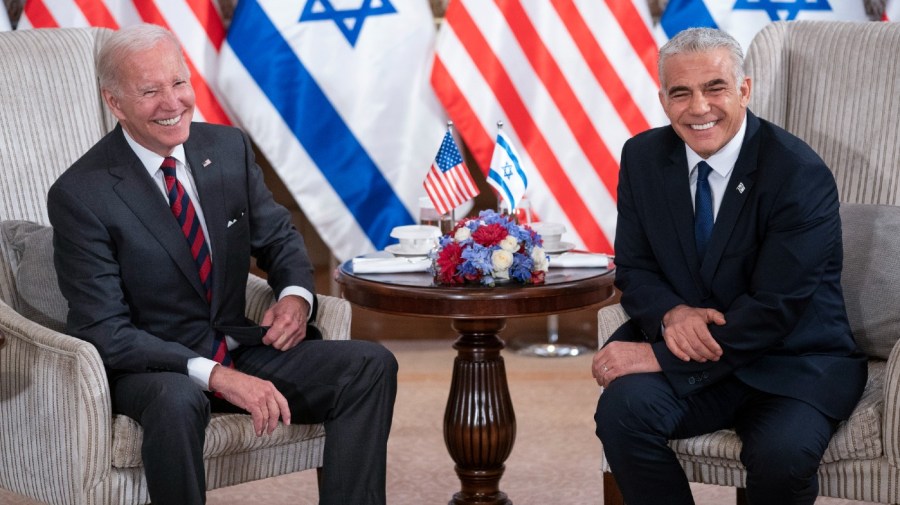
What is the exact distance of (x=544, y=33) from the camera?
465cm

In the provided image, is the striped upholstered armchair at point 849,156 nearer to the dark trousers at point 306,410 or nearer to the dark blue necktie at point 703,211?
the dark blue necktie at point 703,211

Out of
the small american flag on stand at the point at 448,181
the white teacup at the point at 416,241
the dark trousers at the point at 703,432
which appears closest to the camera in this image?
the dark trousers at the point at 703,432

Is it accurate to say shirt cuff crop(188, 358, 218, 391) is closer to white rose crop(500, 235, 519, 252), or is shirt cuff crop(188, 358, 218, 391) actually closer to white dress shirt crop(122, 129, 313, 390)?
white dress shirt crop(122, 129, 313, 390)

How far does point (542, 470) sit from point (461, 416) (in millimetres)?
712

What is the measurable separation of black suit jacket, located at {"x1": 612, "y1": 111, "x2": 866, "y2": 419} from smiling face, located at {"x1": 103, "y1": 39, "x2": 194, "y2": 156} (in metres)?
1.08

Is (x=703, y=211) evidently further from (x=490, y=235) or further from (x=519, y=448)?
(x=519, y=448)

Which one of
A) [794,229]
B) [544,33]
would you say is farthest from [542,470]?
[544,33]

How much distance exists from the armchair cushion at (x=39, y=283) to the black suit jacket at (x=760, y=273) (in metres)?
1.37

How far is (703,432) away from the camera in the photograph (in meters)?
2.69

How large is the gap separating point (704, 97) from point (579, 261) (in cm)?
69

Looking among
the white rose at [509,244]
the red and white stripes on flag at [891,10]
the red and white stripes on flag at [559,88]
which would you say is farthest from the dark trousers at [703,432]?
the red and white stripes on flag at [891,10]

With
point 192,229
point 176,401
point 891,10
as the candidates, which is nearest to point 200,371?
point 176,401

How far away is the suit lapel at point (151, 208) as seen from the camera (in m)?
2.83

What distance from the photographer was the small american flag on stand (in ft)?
12.2
